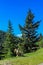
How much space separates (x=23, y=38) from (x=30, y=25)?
12.6ft

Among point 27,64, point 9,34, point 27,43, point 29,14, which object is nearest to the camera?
point 27,64

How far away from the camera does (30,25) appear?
163ft

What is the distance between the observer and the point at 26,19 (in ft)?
164

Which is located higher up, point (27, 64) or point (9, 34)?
point (9, 34)

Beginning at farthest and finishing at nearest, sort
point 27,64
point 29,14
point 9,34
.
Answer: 1. point 29,14
2. point 9,34
3. point 27,64

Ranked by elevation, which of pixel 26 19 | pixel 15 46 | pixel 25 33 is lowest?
pixel 15 46

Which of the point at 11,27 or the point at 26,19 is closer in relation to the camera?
the point at 11,27

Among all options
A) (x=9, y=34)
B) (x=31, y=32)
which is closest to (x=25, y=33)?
(x=31, y=32)

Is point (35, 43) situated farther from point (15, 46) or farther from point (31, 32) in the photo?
point (15, 46)

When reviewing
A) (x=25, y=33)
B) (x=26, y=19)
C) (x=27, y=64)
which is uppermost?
(x=26, y=19)

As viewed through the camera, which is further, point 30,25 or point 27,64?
point 30,25

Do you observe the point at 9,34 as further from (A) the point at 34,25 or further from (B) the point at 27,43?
(A) the point at 34,25

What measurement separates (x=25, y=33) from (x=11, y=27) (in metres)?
6.28

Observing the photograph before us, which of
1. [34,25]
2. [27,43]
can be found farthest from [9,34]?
[34,25]
